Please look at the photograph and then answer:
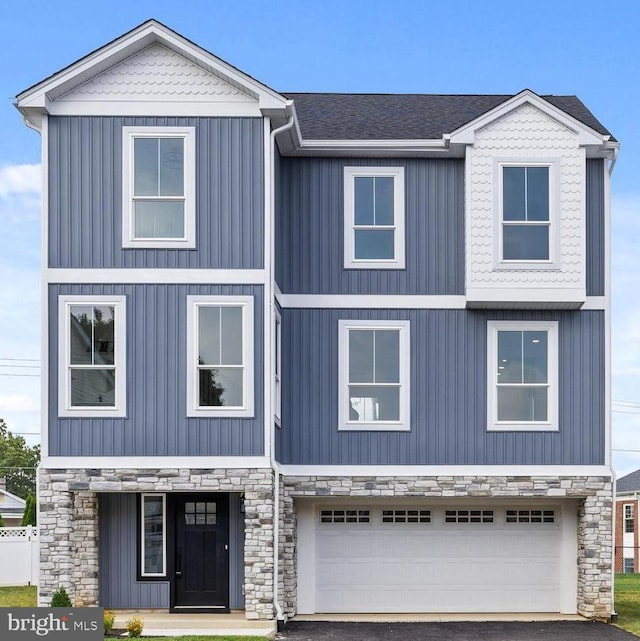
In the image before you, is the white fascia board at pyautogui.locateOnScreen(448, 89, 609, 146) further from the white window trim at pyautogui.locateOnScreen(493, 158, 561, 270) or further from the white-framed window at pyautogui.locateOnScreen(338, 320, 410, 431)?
the white-framed window at pyautogui.locateOnScreen(338, 320, 410, 431)

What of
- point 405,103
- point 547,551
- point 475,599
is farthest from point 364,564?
point 405,103

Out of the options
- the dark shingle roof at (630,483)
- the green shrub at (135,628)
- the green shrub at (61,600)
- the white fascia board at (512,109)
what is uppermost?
the white fascia board at (512,109)

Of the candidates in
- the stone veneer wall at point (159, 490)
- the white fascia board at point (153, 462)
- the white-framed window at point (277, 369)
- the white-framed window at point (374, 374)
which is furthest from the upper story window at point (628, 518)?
the white fascia board at point (153, 462)

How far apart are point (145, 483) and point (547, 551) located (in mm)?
7462

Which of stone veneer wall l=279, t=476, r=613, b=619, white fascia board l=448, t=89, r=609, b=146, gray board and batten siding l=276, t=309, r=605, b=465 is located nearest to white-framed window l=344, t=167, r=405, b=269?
gray board and batten siding l=276, t=309, r=605, b=465

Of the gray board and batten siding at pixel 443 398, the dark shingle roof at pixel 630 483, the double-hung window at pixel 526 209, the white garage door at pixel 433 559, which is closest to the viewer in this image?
the double-hung window at pixel 526 209

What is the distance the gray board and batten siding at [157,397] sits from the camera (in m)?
17.0

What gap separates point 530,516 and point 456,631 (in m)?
2.99

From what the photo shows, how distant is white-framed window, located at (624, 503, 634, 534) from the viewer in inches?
1832

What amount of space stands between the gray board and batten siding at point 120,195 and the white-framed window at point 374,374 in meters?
2.74

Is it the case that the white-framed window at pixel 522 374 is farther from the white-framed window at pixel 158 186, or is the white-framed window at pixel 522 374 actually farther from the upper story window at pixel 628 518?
the upper story window at pixel 628 518

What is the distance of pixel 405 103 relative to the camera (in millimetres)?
22062

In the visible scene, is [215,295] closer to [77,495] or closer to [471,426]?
[77,495]

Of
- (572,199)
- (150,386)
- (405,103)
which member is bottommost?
(150,386)
